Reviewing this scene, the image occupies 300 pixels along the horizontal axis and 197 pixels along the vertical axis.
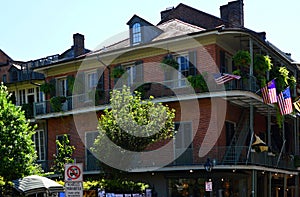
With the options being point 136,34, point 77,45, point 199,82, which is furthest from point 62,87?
point 199,82

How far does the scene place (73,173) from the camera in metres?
13.2

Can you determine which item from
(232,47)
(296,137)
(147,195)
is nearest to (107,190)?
(147,195)

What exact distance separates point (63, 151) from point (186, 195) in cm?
655

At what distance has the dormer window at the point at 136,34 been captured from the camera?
29.2m

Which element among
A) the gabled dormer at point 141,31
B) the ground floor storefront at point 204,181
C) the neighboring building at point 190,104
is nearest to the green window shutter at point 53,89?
the neighboring building at point 190,104

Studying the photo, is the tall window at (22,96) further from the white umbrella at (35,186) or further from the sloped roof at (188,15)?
the white umbrella at (35,186)

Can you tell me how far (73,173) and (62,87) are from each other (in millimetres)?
19934

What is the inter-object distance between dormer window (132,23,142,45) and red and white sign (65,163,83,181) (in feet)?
54.4

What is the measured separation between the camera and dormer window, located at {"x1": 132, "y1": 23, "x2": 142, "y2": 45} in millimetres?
29234

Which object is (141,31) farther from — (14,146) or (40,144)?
(40,144)

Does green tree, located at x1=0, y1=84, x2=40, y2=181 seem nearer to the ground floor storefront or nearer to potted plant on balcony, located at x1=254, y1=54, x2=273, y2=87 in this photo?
the ground floor storefront

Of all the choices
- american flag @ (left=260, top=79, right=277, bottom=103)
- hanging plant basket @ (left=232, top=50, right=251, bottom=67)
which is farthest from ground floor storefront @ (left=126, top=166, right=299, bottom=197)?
hanging plant basket @ (left=232, top=50, right=251, bottom=67)

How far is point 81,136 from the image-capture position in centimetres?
3095

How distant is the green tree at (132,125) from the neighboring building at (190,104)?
155 inches
